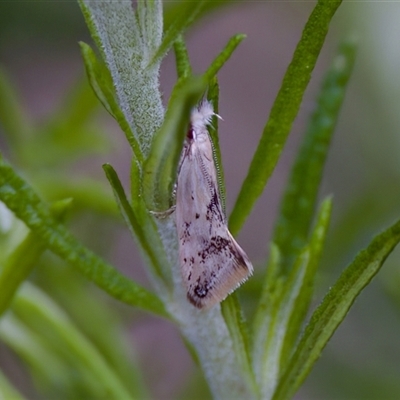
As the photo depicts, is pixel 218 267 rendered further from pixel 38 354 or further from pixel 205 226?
pixel 38 354

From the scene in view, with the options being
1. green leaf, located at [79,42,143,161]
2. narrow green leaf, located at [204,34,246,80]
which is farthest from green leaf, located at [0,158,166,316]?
narrow green leaf, located at [204,34,246,80]

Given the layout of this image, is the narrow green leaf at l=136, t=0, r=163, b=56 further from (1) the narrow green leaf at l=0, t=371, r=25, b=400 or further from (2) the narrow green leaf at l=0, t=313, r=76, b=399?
(2) the narrow green leaf at l=0, t=313, r=76, b=399

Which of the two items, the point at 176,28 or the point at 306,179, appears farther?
the point at 306,179

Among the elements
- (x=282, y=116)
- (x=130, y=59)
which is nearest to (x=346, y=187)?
(x=282, y=116)

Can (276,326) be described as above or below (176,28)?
below

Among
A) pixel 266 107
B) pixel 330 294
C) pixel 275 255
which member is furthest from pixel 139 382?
pixel 266 107

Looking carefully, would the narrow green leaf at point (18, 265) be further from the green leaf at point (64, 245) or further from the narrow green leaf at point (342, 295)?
the narrow green leaf at point (342, 295)

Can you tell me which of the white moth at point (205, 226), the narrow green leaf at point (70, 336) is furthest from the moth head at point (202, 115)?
the narrow green leaf at point (70, 336)
